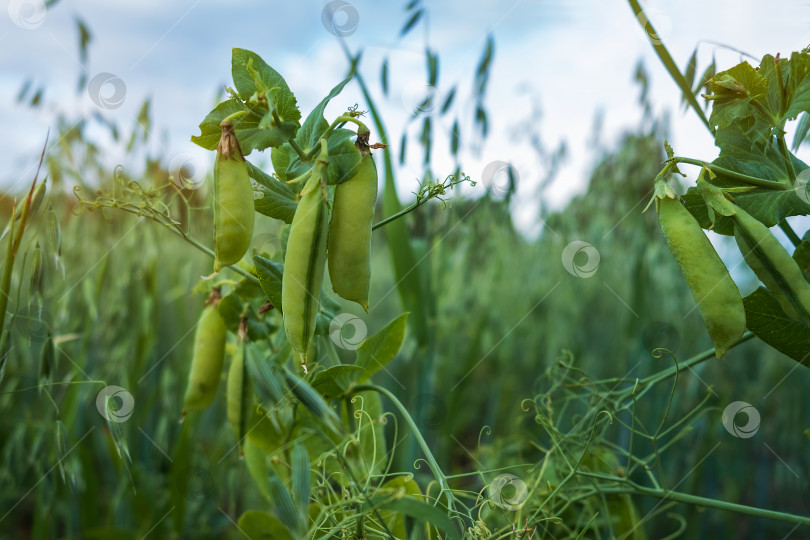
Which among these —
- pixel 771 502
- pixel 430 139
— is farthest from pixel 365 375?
pixel 771 502

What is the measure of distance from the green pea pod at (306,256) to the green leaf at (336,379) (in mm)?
87

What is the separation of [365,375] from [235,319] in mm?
106

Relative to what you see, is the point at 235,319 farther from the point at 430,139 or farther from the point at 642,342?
the point at 642,342

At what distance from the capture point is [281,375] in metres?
0.45

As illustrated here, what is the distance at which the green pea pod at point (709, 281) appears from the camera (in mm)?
329

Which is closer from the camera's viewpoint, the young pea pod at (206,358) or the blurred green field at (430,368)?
the young pea pod at (206,358)
